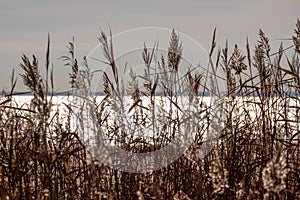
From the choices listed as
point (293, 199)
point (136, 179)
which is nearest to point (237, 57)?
point (136, 179)

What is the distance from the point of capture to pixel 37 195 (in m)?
2.42

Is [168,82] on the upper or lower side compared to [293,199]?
upper

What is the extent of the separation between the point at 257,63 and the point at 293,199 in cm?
127

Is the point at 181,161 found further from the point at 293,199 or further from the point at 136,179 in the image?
the point at 293,199

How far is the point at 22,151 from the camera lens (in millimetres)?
2881

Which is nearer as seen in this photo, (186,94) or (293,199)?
(293,199)

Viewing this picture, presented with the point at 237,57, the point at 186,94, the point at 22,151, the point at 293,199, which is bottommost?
the point at 293,199

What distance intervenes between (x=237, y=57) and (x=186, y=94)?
0.45m

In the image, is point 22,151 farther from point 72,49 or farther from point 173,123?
point 173,123

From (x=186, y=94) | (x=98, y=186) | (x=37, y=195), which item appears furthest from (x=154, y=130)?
(x=37, y=195)

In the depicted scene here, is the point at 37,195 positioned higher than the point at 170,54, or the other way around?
the point at 170,54

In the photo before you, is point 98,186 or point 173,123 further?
point 173,123

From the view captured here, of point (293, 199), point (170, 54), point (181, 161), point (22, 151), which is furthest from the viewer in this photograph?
point (170, 54)

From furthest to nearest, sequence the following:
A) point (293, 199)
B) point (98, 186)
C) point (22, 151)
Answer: point (22, 151) → point (98, 186) → point (293, 199)
